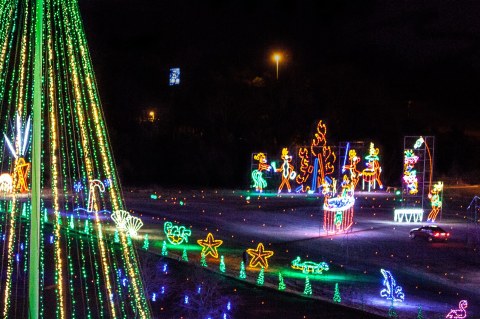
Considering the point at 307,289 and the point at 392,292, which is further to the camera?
the point at 392,292

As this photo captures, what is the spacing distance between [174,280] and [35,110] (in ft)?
36.3

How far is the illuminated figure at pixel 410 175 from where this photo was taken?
31250 mm

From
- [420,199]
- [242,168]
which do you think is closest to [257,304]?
[420,199]

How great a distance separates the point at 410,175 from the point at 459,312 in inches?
651

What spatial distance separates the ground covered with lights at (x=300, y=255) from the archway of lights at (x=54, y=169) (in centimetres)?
128

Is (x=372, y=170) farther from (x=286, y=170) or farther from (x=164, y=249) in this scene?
(x=164, y=249)

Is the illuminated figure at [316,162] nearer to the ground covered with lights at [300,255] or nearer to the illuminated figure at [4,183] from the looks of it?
the ground covered with lights at [300,255]

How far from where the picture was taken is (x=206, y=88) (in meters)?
45.0

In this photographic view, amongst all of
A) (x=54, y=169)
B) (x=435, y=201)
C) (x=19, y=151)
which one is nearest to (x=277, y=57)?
(x=435, y=201)

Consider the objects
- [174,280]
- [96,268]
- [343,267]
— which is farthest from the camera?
[343,267]

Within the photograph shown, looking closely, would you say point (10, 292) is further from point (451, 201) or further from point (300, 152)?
point (451, 201)

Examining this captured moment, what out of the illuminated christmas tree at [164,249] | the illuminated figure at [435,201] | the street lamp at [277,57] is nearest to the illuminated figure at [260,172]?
the street lamp at [277,57]

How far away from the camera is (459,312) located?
49.7 ft

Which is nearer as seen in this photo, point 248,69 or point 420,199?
point 420,199
